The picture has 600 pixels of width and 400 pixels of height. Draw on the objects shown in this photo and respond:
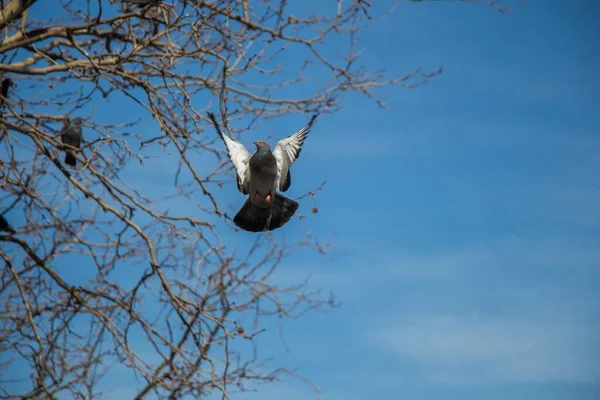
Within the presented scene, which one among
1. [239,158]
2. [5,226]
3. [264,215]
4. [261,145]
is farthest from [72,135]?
[264,215]

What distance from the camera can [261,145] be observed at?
668 centimetres

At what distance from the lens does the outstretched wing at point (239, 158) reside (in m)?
6.12

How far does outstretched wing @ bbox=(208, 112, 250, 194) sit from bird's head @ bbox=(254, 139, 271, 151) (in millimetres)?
176

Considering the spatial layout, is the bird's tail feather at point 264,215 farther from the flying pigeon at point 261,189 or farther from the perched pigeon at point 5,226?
the perched pigeon at point 5,226

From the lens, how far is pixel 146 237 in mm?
5188

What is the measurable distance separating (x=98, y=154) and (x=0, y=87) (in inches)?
47.0

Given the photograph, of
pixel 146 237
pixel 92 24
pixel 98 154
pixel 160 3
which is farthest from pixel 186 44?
pixel 146 237

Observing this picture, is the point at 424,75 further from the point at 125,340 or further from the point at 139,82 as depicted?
the point at 125,340

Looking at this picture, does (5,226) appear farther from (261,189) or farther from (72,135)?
(261,189)

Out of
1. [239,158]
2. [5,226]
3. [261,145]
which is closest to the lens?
[5,226]

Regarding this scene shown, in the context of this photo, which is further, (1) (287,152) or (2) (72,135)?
(1) (287,152)

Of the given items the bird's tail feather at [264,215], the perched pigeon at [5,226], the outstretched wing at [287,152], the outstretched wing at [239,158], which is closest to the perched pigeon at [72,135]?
the perched pigeon at [5,226]

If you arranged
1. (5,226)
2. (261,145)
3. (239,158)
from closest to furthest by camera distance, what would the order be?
(5,226)
(239,158)
(261,145)

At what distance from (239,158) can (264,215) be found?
563 millimetres
